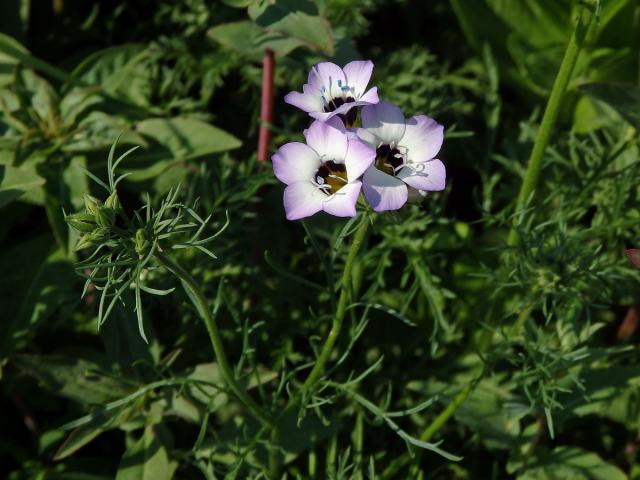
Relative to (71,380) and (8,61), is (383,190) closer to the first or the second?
(71,380)

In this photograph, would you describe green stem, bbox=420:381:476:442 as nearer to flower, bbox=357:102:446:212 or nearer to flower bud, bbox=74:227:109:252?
flower, bbox=357:102:446:212

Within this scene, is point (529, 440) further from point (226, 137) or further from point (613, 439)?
point (226, 137)

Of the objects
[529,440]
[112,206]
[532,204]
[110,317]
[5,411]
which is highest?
[112,206]

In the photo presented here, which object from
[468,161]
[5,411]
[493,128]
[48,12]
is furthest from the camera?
[48,12]

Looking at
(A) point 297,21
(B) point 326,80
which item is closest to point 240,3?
(A) point 297,21

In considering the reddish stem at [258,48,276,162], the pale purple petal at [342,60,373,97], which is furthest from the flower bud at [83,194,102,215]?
the reddish stem at [258,48,276,162]

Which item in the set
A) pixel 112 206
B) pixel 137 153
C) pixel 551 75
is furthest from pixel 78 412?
pixel 551 75
